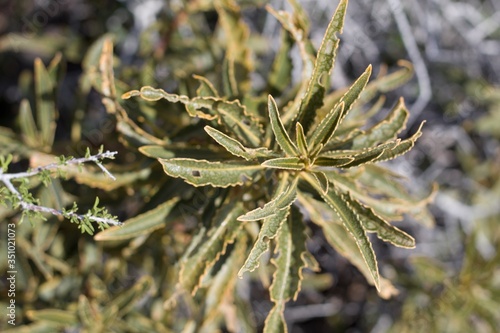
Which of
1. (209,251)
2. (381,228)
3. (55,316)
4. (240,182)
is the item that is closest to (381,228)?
(381,228)

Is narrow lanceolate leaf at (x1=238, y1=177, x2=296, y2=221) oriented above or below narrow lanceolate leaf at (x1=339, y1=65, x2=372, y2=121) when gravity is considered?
below

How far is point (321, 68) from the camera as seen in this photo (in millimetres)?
1641

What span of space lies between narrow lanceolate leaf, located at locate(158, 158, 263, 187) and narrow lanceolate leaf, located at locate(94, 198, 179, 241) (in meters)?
0.31

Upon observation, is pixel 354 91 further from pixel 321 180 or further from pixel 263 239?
pixel 263 239

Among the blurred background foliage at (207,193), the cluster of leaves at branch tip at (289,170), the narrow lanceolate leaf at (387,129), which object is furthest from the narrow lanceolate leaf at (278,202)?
the blurred background foliage at (207,193)

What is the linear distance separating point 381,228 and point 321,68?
54cm

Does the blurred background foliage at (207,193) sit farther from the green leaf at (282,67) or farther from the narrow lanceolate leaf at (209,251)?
the green leaf at (282,67)

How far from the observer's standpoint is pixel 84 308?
2.29 metres

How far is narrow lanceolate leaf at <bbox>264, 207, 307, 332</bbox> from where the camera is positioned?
68.9 inches

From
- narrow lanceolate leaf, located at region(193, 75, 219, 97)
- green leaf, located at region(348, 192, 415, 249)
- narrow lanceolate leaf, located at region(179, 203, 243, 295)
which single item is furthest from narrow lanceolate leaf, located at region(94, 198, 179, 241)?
green leaf, located at region(348, 192, 415, 249)

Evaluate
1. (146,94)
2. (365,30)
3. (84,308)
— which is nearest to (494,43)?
(365,30)

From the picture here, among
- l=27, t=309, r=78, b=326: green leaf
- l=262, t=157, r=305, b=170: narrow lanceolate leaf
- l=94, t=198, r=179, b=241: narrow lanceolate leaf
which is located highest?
l=262, t=157, r=305, b=170: narrow lanceolate leaf

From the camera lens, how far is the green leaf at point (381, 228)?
160cm

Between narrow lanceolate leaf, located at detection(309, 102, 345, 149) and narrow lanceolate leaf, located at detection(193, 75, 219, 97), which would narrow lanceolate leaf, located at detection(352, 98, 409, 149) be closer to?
narrow lanceolate leaf, located at detection(309, 102, 345, 149)
